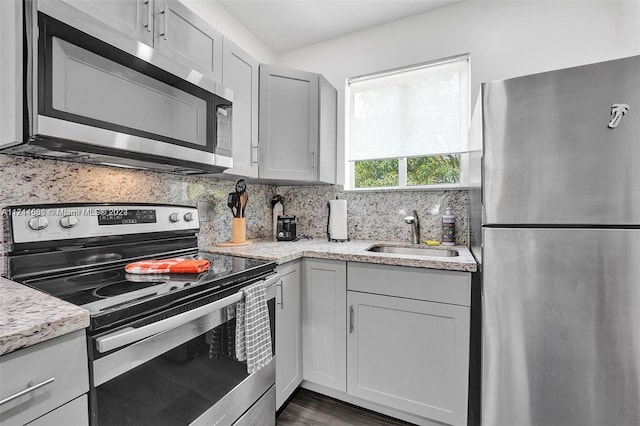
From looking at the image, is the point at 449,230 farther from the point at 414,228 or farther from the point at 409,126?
the point at 409,126

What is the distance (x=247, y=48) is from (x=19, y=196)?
1800 mm

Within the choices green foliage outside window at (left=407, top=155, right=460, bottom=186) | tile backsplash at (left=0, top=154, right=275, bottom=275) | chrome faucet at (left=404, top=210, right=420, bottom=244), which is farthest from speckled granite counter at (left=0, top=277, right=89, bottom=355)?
green foliage outside window at (left=407, top=155, right=460, bottom=186)

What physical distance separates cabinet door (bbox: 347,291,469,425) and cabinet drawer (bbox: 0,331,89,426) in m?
1.22

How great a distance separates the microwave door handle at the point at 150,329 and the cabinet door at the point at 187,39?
3.84 feet

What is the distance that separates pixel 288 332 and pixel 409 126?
1681 millimetres

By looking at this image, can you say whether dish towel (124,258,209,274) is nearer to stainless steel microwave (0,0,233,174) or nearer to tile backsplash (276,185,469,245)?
stainless steel microwave (0,0,233,174)

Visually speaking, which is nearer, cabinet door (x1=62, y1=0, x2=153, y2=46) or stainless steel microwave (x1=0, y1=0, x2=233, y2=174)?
stainless steel microwave (x1=0, y1=0, x2=233, y2=174)

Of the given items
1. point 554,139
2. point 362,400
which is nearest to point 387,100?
point 554,139

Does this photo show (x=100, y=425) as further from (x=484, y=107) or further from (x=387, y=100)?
(x=387, y=100)

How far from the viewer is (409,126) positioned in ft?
7.10

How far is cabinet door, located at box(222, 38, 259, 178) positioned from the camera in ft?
5.58

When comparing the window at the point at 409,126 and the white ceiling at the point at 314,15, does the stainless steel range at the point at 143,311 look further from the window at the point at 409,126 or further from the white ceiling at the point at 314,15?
the white ceiling at the point at 314,15

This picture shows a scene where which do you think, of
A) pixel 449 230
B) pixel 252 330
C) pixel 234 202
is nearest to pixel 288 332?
pixel 252 330

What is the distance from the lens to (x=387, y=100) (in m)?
2.25
